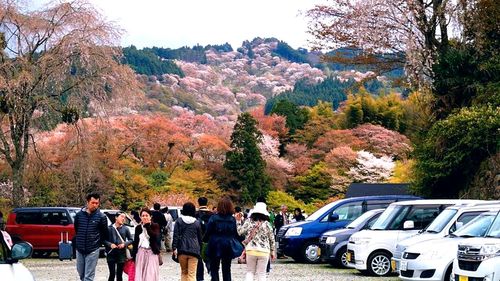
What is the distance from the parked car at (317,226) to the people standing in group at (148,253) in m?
11.2

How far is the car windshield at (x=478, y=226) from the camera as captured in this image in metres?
13.3

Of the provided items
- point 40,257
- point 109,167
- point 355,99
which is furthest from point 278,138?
point 40,257

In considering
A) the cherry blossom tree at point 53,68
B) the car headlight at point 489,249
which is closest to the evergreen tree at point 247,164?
the cherry blossom tree at point 53,68

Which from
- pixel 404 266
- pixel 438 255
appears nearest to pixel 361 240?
pixel 404 266

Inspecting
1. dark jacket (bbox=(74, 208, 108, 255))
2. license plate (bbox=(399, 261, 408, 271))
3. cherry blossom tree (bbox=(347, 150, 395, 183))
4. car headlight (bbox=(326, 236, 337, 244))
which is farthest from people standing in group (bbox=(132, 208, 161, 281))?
cherry blossom tree (bbox=(347, 150, 395, 183))

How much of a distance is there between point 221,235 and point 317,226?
10.6 m

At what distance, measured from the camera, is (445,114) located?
2958 centimetres

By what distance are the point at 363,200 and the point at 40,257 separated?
11902 mm

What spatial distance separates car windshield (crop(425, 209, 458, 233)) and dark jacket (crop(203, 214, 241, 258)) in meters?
4.52

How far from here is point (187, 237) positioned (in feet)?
42.9

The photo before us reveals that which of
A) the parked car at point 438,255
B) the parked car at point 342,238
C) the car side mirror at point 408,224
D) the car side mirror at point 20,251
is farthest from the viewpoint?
the parked car at point 342,238

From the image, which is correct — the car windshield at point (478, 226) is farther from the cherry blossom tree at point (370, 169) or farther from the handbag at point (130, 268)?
the cherry blossom tree at point (370, 169)

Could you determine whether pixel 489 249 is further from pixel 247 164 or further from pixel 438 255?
pixel 247 164

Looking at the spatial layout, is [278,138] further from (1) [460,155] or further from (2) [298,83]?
(2) [298,83]
